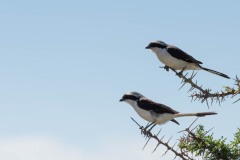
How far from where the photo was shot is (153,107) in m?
8.81

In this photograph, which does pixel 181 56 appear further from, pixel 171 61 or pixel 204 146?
pixel 204 146

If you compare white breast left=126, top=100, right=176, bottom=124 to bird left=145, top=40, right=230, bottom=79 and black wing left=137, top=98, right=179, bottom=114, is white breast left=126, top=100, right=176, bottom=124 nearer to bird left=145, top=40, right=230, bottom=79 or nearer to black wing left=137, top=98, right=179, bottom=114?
black wing left=137, top=98, right=179, bottom=114

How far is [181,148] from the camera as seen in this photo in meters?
5.41

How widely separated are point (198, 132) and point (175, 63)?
322 centimetres

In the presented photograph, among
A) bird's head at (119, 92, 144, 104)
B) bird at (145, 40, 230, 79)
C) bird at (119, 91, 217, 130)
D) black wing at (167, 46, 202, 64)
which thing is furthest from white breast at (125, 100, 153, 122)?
black wing at (167, 46, 202, 64)

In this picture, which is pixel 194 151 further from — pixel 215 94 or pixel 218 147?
pixel 215 94

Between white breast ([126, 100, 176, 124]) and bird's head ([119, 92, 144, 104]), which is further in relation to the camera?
bird's head ([119, 92, 144, 104])

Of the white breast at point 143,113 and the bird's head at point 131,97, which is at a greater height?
the bird's head at point 131,97

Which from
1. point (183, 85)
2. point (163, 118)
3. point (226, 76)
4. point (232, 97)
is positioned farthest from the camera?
point (163, 118)

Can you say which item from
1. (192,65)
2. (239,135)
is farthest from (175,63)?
(239,135)

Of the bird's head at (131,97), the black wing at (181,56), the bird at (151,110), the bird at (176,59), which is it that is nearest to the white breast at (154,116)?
the bird at (151,110)

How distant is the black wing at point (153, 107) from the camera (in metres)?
8.52

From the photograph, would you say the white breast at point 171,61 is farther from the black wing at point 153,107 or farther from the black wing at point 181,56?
the black wing at point 153,107

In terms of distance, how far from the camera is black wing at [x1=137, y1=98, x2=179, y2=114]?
8.52 m
